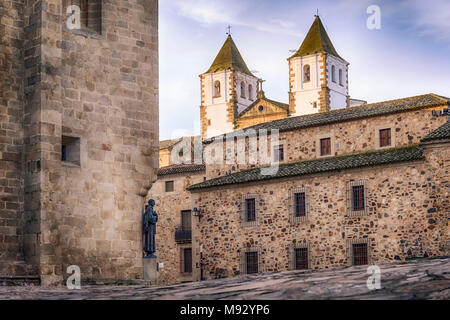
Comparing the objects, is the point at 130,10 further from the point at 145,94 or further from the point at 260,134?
the point at 260,134

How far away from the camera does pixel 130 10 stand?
17172 millimetres

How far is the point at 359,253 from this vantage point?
1096 inches

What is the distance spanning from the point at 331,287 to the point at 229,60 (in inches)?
2216

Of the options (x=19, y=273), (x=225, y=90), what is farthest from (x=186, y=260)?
(x=225, y=90)

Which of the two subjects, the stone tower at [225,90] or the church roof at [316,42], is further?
the stone tower at [225,90]

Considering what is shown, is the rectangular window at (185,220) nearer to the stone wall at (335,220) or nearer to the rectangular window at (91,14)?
the stone wall at (335,220)

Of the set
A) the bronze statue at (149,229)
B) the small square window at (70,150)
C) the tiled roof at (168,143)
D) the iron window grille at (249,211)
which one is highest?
the tiled roof at (168,143)

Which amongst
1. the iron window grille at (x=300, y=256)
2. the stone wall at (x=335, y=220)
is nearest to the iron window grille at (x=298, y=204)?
the stone wall at (x=335, y=220)

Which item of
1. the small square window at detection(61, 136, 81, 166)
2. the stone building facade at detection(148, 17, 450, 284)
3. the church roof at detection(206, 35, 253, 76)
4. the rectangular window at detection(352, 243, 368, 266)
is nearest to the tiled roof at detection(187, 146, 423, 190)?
the stone building facade at detection(148, 17, 450, 284)

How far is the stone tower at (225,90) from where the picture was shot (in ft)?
207

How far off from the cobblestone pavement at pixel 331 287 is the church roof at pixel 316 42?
5092 cm
